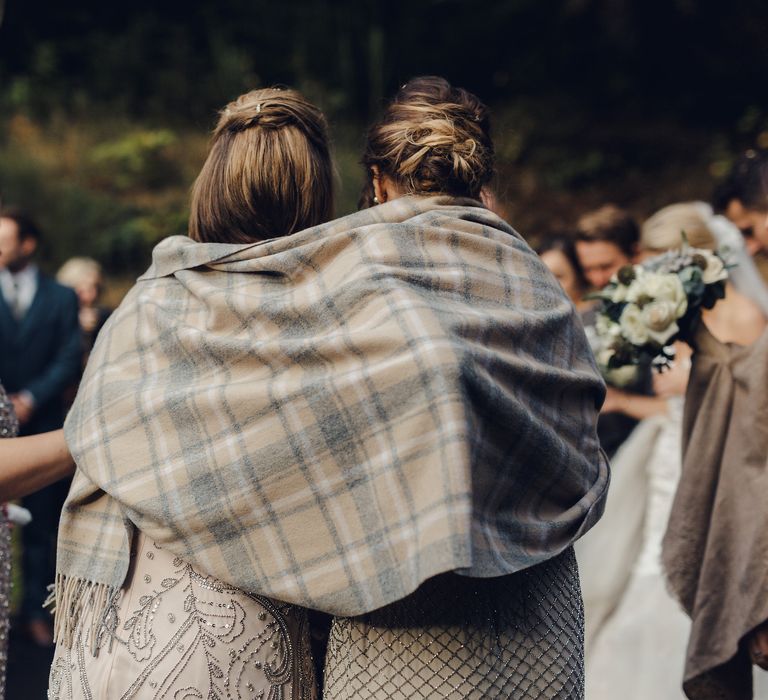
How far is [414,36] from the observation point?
1642 cm

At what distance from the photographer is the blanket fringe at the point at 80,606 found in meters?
2.42

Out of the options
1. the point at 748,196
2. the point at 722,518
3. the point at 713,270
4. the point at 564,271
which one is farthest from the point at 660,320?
the point at 564,271

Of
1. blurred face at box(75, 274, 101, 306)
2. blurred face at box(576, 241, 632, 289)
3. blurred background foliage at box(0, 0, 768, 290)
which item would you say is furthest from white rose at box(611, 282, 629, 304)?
blurred background foliage at box(0, 0, 768, 290)

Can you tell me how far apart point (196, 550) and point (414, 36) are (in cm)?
1514

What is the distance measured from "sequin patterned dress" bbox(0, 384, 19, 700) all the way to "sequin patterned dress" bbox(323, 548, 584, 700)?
1014 mm

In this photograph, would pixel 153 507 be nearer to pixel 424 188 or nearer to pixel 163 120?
pixel 424 188

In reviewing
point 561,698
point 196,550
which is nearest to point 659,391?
point 561,698

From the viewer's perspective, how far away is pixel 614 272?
5230 mm

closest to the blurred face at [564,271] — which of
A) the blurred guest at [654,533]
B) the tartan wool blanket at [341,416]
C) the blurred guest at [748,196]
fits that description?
the blurred guest at [654,533]

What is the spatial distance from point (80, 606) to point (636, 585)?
275 cm

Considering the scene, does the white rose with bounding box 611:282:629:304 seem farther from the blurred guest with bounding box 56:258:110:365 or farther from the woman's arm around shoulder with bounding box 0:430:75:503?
the blurred guest with bounding box 56:258:110:365

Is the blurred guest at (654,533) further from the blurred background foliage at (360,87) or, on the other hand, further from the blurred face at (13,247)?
the blurred background foliage at (360,87)

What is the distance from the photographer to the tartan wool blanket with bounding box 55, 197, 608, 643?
2148 mm

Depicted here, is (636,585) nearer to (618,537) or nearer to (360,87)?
(618,537)
